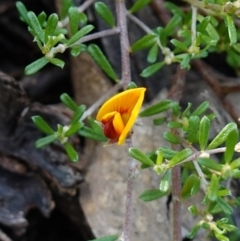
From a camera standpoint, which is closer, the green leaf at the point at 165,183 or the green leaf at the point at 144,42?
the green leaf at the point at 165,183

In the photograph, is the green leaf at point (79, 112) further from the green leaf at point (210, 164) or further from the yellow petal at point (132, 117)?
the green leaf at point (210, 164)

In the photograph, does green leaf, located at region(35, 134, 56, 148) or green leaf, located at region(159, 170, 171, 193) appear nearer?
green leaf, located at region(159, 170, 171, 193)

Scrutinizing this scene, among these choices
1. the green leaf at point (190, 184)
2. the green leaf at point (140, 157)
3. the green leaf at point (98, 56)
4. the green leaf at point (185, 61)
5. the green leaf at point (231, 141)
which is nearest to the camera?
the green leaf at point (231, 141)

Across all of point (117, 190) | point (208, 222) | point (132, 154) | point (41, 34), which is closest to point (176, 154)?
point (132, 154)

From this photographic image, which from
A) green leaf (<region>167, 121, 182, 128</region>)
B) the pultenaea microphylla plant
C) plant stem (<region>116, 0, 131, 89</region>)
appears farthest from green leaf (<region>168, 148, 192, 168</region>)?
plant stem (<region>116, 0, 131, 89</region>)

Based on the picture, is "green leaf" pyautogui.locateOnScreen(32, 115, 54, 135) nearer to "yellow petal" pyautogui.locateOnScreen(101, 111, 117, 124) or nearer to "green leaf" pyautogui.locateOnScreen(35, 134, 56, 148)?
"green leaf" pyautogui.locateOnScreen(35, 134, 56, 148)

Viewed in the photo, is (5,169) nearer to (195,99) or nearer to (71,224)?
(71,224)

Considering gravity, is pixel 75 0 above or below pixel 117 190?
above

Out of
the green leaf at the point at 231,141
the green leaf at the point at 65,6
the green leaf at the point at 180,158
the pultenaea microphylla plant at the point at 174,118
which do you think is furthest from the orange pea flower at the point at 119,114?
the green leaf at the point at 65,6
